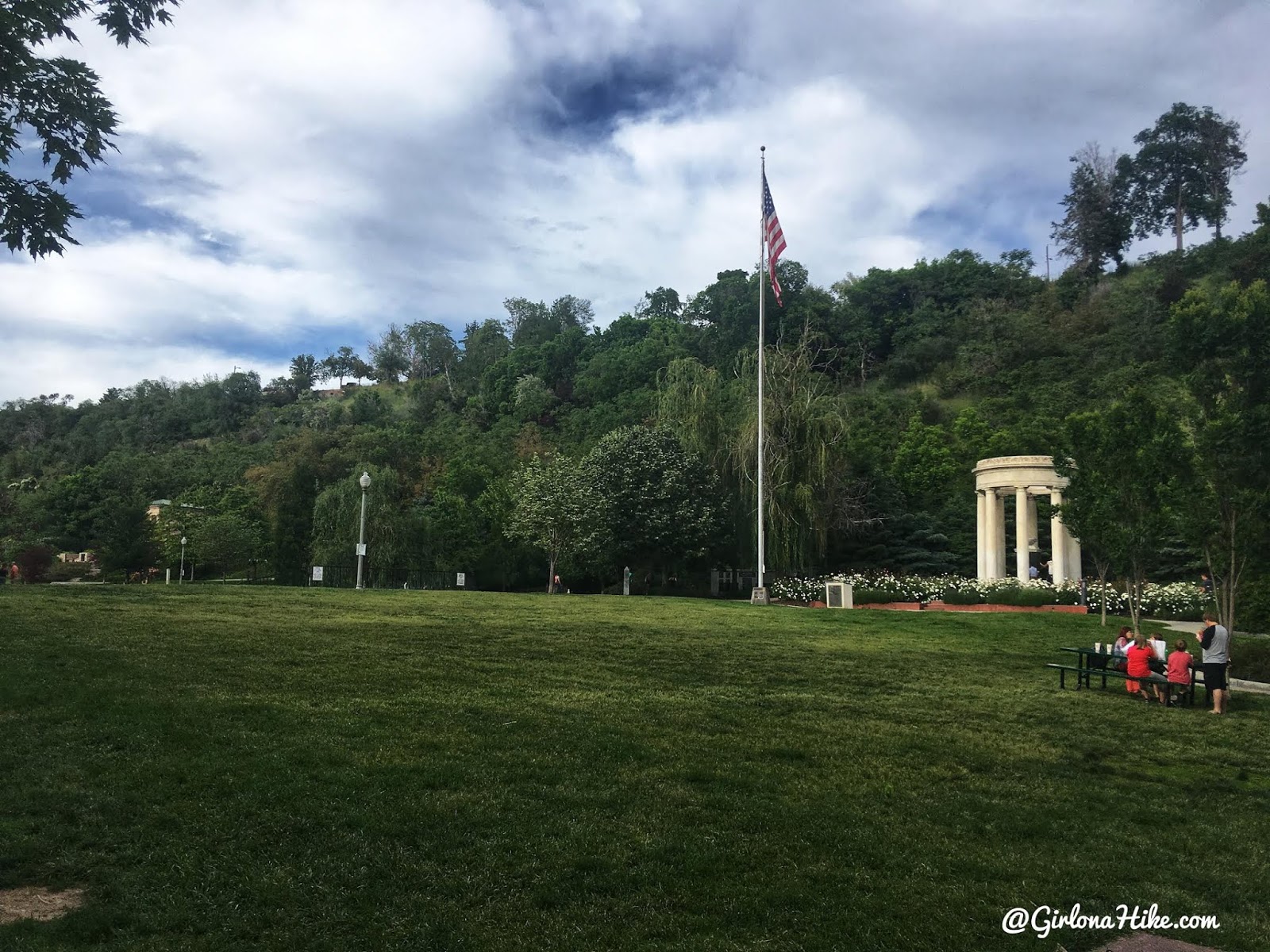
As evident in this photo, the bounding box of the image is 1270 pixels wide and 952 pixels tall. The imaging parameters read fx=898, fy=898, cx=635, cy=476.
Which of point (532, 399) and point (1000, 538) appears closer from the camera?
point (1000, 538)

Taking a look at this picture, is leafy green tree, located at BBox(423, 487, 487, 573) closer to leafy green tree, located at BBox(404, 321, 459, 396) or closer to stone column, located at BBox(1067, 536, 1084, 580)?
stone column, located at BBox(1067, 536, 1084, 580)

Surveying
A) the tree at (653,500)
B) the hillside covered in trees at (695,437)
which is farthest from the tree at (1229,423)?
the tree at (653,500)

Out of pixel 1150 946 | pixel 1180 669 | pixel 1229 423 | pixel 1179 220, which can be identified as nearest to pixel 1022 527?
pixel 1229 423

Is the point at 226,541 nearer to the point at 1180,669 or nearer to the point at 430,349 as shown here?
the point at 1180,669

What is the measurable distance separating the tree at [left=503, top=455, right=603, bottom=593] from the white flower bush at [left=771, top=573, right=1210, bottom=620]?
8.46m

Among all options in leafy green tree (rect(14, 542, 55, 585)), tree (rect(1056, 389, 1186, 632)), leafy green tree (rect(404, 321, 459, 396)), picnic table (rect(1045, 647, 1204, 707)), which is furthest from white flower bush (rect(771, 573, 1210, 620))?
leafy green tree (rect(404, 321, 459, 396))

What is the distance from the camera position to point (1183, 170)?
75875 millimetres

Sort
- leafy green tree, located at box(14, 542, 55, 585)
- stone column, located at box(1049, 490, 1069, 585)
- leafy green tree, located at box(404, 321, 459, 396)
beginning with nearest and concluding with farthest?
1. stone column, located at box(1049, 490, 1069, 585)
2. leafy green tree, located at box(14, 542, 55, 585)
3. leafy green tree, located at box(404, 321, 459, 396)

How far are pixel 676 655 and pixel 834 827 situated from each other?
8181 millimetres

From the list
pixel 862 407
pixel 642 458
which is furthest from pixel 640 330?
pixel 642 458

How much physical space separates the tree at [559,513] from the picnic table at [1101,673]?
23621 millimetres

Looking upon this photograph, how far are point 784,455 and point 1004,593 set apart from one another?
34.0ft

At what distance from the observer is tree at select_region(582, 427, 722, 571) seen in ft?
119

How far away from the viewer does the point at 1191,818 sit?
705 centimetres
